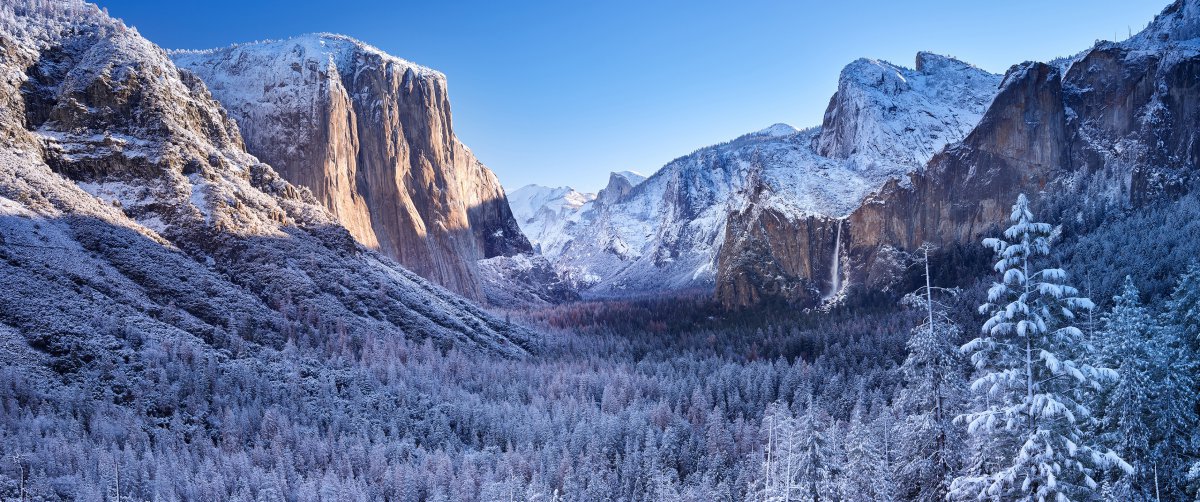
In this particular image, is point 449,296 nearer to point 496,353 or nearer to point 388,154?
point 496,353

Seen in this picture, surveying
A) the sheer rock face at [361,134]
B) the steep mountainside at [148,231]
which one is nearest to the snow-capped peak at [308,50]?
the sheer rock face at [361,134]

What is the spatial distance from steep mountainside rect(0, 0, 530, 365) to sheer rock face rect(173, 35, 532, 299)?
12615mm

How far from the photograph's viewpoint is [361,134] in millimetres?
146375

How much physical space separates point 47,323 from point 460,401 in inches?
1564

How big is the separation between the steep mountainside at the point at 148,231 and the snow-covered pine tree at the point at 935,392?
67.5m

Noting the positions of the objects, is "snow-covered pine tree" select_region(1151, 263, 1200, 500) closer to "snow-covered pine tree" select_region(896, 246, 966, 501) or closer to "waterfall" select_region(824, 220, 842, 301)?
"snow-covered pine tree" select_region(896, 246, 966, 501)

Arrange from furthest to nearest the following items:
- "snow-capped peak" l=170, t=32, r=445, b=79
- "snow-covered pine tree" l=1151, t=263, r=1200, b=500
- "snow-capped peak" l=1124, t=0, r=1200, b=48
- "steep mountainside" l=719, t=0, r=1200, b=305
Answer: "snow-capped peak" l=170, t=32, r=445, b=79
"snow-capped peak" l=1124, t=0, r=1200, b=48
"steep mountainside" l=719, t=0, r=1200, b=305
"snow-covered pine tree" l=1151, t=263, r=1200, b=500

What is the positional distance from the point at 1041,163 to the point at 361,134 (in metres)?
138

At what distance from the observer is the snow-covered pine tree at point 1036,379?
17531 millimetres

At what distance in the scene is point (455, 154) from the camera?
18850cm

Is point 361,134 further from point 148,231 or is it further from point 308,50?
point 148,231

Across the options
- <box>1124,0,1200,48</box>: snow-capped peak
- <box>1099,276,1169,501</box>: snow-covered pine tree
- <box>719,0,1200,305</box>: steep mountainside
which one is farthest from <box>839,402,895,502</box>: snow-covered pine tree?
<box>1124,0,1200,48</box>: snow-capped peak

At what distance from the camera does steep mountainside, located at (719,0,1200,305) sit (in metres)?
121

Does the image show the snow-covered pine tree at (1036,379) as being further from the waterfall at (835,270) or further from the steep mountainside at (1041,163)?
the waterfall at (835,270)
